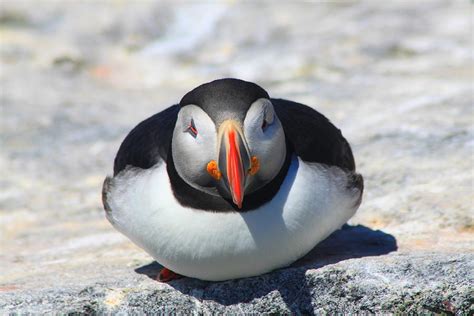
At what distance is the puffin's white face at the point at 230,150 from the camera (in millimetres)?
3117

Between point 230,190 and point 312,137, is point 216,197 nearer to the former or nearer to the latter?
point 230,190

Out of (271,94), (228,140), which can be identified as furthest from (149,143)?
(271,94)

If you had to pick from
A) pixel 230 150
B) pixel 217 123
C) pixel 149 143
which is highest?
pixel 149 143

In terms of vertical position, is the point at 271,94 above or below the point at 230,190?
above

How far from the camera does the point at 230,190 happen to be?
3225 millimetres

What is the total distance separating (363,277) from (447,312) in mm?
349

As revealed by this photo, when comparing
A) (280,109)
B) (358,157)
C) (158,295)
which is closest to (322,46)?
(358,157)

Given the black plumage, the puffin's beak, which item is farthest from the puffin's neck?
→ the puffin's beak

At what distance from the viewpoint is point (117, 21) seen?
28.0 ft

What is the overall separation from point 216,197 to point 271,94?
3603 millimetres

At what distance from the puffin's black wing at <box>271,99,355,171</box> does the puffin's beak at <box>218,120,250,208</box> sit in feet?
1.72

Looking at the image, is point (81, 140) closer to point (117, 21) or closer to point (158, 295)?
point (117, 21)

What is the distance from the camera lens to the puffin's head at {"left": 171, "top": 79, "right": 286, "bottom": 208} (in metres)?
3.12

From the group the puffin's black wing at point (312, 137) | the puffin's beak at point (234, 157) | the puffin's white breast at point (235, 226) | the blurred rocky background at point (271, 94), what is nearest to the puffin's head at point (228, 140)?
the puffin's beak at point (234, 157)
